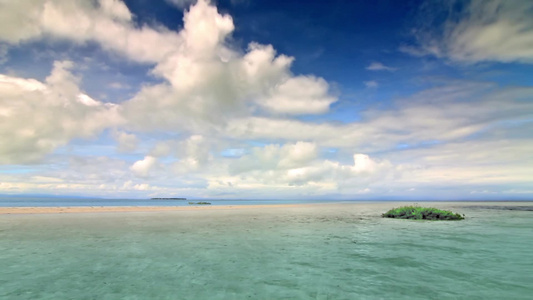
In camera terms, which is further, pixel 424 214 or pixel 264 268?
pixel 424 214

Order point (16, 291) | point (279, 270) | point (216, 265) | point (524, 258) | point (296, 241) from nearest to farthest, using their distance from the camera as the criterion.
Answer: point (16, 291), point (279, 270), point (216, 265), point (524, 258), point (296, 241)

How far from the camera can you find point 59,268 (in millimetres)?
16609

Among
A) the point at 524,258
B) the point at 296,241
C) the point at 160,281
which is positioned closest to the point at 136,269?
the point at 160,281

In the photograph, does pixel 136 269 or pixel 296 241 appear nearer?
pixel 136 269

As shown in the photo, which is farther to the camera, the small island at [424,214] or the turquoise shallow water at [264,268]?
the small island at [424,214]

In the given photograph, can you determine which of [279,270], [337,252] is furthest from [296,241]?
[279,270]

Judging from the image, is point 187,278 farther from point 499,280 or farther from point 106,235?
point 106,235

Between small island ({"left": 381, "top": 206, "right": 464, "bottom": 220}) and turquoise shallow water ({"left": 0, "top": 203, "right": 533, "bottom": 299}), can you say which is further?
small island ({"left": 381, "top": 206, "right": 464, "bottom": 220})

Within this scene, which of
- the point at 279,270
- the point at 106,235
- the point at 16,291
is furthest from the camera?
the point at 106,235

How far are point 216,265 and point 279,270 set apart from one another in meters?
4.04

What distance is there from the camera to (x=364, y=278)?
1477 cm

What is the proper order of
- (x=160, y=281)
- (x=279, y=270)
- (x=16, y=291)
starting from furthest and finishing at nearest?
(x=279, y=270) → (x=160, y=281) → (x=16, y=291)

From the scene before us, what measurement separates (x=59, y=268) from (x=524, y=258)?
3034 centimetres

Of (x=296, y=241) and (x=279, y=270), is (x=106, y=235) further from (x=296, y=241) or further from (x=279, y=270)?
(x=279, y=270)
